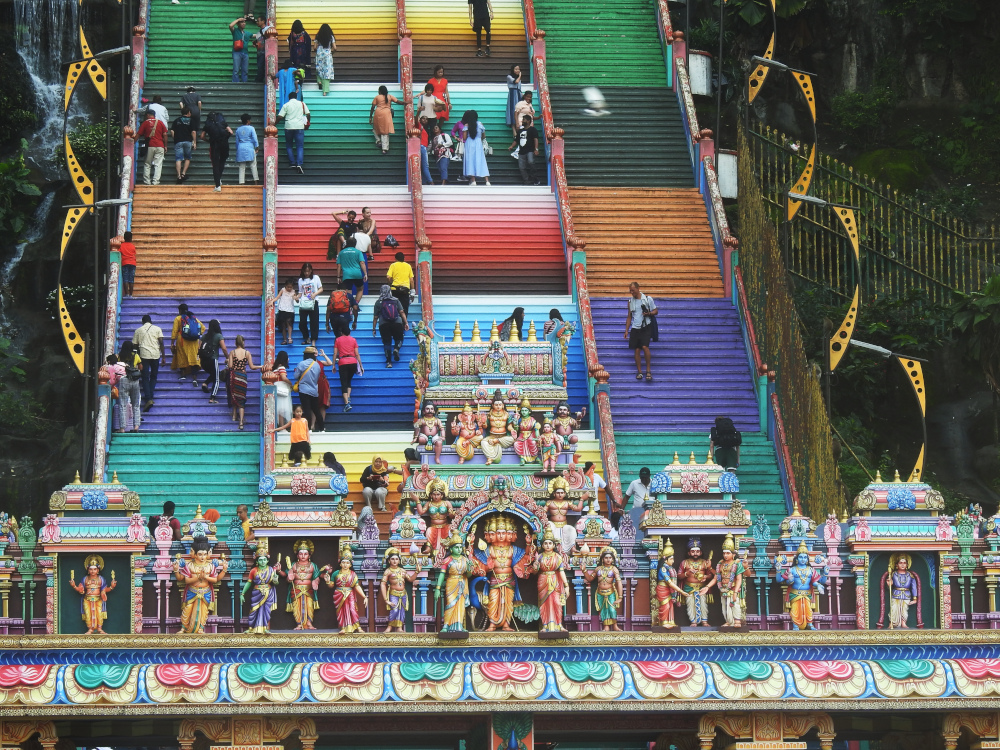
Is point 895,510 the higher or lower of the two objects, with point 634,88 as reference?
lower

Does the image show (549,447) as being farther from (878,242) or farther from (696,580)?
(878,242)

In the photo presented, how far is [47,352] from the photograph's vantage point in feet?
151

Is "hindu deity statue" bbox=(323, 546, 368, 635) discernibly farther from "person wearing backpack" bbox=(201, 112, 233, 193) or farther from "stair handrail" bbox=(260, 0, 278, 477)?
"person wearing backpack" bbox=(201, 112, 233, 193)

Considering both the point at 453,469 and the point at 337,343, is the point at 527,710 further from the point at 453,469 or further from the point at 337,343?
the point at 337,343

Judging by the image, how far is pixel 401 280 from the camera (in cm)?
3934

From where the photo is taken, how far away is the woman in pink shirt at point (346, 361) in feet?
123

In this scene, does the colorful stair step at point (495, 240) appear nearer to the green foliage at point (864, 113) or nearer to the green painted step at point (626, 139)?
the green painted step at point (626, 139)

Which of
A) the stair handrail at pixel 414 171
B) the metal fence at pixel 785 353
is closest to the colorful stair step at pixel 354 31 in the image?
the stair handrail at pixel 414 171

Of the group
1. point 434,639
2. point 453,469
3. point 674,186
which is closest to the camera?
point 434,639

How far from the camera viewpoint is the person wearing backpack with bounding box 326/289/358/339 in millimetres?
38312

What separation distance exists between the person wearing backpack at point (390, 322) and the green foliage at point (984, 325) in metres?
11.2

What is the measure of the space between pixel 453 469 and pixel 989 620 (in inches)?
282

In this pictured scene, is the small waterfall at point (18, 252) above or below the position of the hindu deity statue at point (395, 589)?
above

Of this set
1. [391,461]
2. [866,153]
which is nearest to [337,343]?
[391,461]
